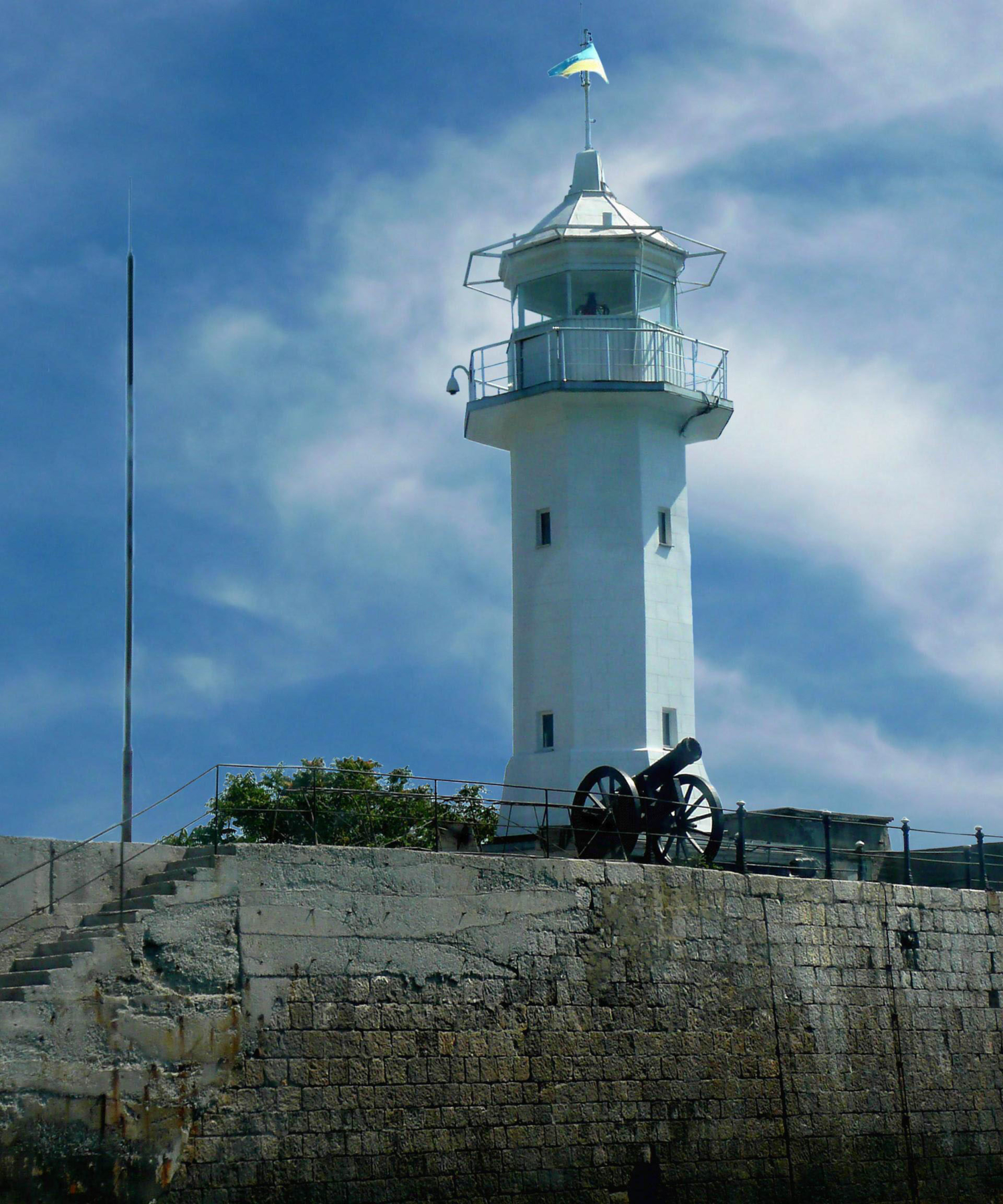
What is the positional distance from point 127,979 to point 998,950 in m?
11.8

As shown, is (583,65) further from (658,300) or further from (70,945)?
(70,945)

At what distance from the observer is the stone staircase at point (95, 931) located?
1246cm

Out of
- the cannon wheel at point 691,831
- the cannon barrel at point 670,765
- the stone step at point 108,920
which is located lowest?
the stone step at point 108,920

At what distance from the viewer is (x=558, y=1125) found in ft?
48.5

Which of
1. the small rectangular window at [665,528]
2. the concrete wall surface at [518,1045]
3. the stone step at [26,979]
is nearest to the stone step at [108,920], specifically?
the concrete wall surface at [518,1045]

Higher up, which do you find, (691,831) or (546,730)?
(546,730)

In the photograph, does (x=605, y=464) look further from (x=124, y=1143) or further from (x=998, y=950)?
(x=124, y=1143)

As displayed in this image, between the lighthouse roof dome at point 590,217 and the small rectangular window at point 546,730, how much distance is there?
6.98m

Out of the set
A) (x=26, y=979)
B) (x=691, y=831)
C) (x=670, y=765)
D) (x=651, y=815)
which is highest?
(x=670, y=765)

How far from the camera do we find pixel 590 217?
2447 centimetres

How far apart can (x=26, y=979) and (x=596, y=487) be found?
12.8 m

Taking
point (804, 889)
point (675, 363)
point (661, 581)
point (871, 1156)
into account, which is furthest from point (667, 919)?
point (675, 363)

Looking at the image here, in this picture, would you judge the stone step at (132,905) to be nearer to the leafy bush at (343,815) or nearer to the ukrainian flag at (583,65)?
the leafy bush at (343,815)

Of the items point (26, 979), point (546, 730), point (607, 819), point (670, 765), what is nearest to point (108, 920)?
point (26, 979)
